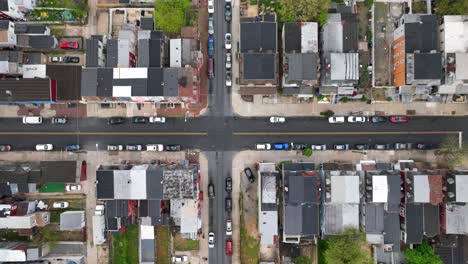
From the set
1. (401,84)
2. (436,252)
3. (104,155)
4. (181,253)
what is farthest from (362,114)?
(104,155)

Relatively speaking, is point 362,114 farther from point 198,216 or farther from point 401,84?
point 198,216

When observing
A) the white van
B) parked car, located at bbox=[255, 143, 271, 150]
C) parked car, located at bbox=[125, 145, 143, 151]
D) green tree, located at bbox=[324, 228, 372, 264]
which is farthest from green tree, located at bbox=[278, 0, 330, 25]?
the white van

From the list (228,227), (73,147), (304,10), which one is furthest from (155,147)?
(304,10)

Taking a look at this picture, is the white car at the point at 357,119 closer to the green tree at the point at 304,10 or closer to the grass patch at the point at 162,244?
the green tree at the point at 304,10

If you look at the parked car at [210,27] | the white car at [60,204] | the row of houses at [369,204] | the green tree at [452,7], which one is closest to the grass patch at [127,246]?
the white car at [60,204]

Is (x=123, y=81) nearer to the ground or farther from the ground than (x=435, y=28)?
nearer to the ground

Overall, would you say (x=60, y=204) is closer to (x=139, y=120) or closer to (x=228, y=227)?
(x=139, y=120)
